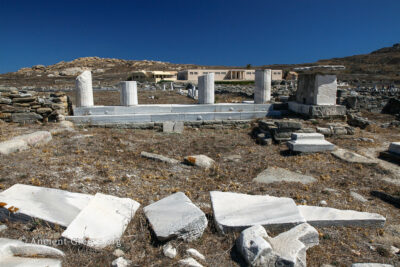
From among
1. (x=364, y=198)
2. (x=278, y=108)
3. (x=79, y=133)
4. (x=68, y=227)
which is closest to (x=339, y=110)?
(x=278, y=108)

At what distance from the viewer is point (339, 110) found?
9.07 m

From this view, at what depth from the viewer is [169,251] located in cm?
261

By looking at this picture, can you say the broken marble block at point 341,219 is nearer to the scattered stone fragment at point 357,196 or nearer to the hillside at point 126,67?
the scattered stone fragment at point 357,196

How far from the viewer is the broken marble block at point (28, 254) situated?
2346 mm

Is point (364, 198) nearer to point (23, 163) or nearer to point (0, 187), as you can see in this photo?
point (0, 187)

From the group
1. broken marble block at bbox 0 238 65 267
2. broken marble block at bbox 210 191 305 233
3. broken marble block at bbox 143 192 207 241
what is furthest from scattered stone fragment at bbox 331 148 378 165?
broken marble block at bbox 0 238 65 267

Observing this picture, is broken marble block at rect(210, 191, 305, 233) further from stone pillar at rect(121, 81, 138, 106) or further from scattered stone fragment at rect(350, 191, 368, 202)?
stone pillar at rect(121, 81, 138, 106)

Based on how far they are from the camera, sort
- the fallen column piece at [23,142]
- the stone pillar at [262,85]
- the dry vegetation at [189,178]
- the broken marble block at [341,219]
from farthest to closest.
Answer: the stone pillar at [262,85] → the fallen column piece at [23,142] → the broken marble block at [341,219] → the dry vegetation at [189,178]

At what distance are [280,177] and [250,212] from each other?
7.12 feet

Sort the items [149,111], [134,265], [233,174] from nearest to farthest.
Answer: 1. [134,265]
2. [233,174]
3. [149,111]

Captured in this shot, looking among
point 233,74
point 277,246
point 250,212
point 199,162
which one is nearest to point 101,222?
point 250,212

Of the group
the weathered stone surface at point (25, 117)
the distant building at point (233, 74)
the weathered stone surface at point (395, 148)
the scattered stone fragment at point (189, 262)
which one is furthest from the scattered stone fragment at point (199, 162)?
the distant building at point (233, 74)

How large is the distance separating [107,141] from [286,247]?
5.64 metres

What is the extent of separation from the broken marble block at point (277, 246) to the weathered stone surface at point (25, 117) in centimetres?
852
